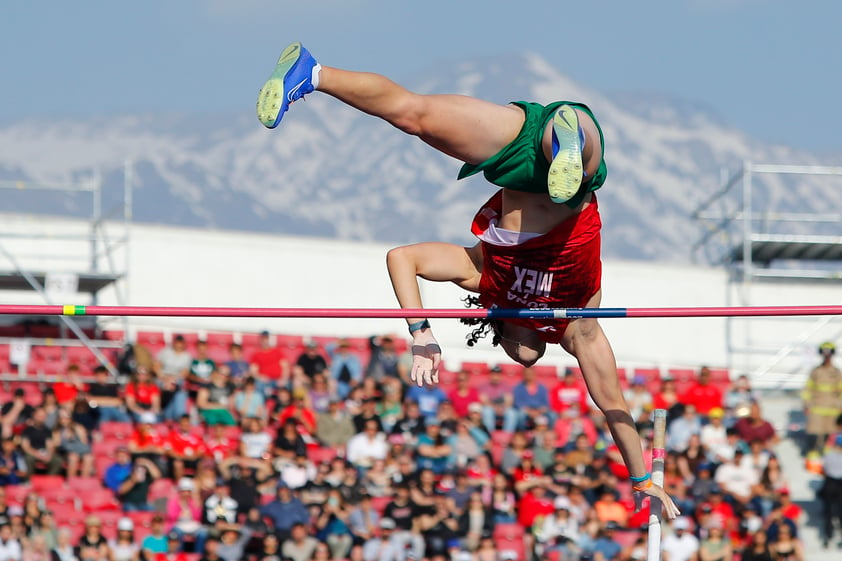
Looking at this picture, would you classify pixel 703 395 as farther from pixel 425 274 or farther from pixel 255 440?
pixel 425 274

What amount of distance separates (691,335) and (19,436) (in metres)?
8.33

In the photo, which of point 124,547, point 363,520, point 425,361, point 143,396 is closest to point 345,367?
point 143,396

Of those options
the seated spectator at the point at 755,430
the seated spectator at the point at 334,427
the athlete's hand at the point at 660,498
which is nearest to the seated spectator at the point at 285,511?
the seated spectator at the point at 334,427

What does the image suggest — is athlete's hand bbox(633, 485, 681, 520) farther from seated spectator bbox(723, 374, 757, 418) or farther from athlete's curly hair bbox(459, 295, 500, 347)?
seated spectator bbox(723, 374, 757, 418)

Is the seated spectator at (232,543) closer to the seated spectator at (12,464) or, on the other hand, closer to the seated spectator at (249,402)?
the seated spectator at (249,402)

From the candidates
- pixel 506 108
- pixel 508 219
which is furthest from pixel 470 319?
pixel 506 108

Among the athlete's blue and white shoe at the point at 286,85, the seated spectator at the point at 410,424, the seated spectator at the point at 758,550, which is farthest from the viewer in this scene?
the seated spectator at the point at 410,424

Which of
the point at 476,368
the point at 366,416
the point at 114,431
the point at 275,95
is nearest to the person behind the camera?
the point at 275,95

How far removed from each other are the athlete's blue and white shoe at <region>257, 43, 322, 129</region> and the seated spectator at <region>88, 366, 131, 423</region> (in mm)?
7073

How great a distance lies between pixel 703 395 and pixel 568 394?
126cm

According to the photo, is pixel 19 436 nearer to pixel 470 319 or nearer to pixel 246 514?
pixel 246 514

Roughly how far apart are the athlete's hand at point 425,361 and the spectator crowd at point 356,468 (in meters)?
4.87

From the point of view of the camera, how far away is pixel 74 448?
11.8 meters

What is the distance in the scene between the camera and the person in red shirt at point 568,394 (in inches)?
527
